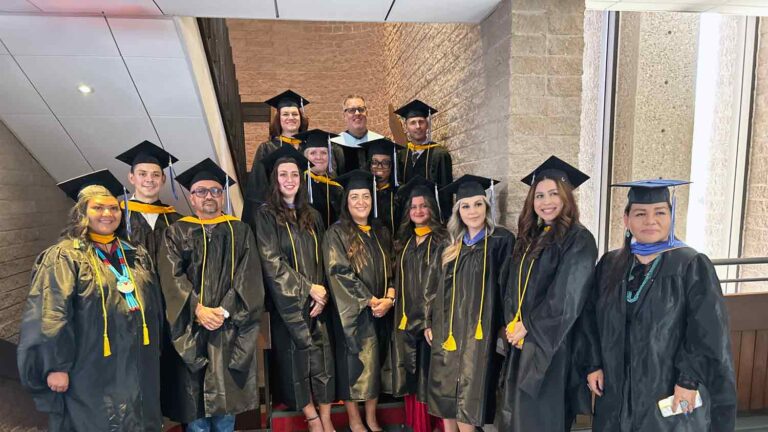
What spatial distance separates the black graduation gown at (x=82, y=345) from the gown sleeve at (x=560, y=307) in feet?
6.37

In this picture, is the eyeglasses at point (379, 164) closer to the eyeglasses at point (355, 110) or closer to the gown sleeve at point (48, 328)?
the eyeglasses at point (355, 110)

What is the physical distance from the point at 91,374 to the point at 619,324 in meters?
2.44

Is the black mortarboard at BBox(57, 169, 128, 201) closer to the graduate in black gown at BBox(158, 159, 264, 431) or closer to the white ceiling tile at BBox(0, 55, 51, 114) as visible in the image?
the graduate in black gown at BBox(158, 159, 264, 431)

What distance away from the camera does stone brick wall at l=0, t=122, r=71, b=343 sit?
3623 millimetres

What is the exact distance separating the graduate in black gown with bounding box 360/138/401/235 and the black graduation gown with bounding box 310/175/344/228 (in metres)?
0.30

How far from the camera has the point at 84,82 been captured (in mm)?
3309

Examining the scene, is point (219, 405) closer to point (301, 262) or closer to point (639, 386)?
point (301, 262)

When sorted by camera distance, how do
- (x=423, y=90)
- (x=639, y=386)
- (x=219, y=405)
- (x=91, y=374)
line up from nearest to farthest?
(x=639, y=386), (x=91, y=374), (x=219, y=405), (x=423, y=90)

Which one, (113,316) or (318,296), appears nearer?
(113,316)

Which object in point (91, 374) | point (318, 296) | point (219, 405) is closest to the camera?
point (91, 374)

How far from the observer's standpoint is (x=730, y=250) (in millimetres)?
5148

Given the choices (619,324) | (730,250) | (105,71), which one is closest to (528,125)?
(619,324)

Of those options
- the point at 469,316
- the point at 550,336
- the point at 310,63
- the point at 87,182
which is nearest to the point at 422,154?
the point at 469,316

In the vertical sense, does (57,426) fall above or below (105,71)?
below
